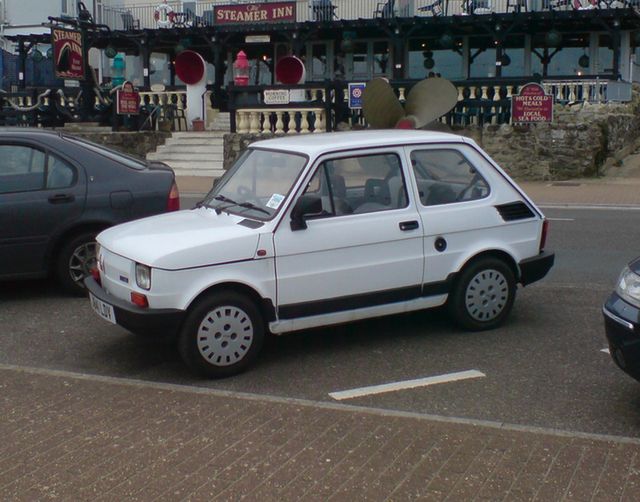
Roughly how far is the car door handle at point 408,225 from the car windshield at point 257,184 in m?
0.85

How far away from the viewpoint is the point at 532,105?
20.2 metres

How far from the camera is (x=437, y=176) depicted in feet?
22.8

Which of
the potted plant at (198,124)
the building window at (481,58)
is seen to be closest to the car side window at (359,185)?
the potted plant at (198,124)

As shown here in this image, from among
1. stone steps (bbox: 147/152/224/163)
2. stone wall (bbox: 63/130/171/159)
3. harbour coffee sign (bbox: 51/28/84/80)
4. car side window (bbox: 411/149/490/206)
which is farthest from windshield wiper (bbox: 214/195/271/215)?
harbour coffee sign (bbox: 51/28/84/80)

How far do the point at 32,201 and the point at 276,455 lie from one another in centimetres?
451

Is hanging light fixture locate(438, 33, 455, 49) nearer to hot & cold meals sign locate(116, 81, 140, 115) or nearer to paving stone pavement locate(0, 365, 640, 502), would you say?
hot & cold meals sign locate(116, 81, 140, 115)

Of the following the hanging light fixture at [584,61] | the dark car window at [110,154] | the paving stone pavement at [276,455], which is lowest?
the paving stone pavement at [276,455]

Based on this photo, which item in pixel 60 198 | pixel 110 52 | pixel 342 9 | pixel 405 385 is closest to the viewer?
pixel 405 385

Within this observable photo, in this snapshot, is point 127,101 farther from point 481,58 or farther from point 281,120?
point 481,58

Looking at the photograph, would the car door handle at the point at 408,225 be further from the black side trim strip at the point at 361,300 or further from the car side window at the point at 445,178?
the black side trim strip at the point at 361,300

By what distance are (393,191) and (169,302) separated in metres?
1.90

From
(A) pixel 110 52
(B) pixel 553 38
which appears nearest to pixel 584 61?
(B) pixel 553 38

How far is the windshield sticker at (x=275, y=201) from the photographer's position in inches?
249

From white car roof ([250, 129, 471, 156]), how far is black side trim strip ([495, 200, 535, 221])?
1.99ft
